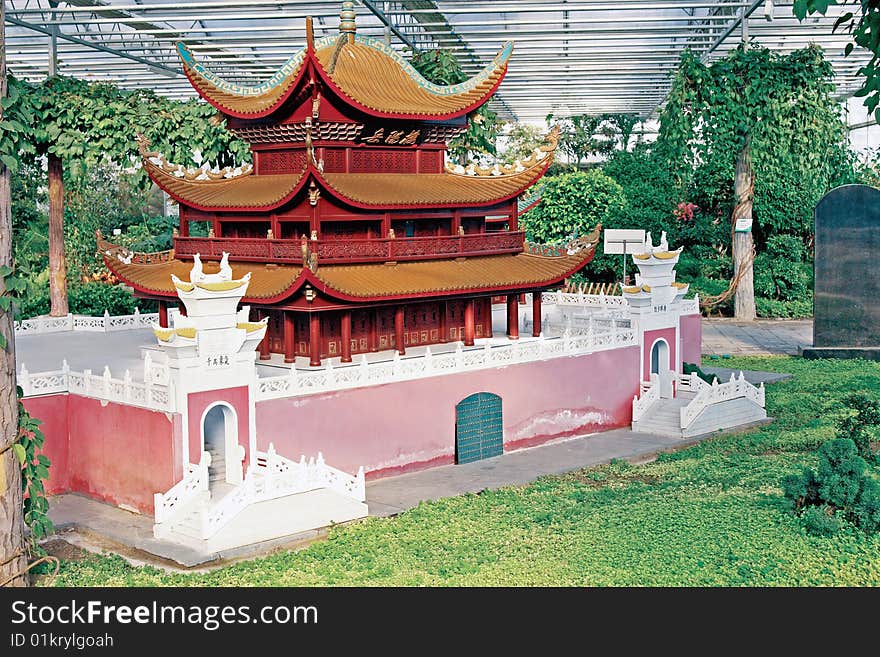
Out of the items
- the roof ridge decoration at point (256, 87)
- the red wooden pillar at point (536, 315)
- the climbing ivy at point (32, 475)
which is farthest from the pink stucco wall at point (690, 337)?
the climbing ivy at point (32, 475)

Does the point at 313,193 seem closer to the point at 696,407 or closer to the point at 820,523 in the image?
the point at 696,407

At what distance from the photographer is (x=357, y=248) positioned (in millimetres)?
24047

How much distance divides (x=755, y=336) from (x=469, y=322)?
55.0 feet

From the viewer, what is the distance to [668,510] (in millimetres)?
18891

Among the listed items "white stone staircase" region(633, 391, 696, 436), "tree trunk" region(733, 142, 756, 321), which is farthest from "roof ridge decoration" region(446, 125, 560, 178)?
"tree trunk" region(733, 142, 756, 321)

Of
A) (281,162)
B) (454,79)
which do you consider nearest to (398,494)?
(281,162)

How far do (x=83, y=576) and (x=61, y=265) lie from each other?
19.3m

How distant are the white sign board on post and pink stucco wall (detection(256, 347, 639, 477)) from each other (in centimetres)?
658

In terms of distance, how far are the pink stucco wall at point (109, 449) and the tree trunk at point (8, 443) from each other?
6511 mm

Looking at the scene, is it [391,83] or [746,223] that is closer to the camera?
[391,83]

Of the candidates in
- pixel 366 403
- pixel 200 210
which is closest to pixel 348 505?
pixel 366 403

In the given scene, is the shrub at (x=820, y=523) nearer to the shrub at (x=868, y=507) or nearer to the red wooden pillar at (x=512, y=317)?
the shrub at (x=868, y=507)

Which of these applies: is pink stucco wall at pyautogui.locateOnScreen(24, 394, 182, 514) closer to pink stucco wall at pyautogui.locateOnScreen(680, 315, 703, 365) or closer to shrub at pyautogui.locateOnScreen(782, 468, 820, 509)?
shrub at pyautogui.locateOnScreen(782, 468, 820, 509)

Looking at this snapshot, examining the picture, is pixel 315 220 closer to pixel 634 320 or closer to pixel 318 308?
pixel 318 308
